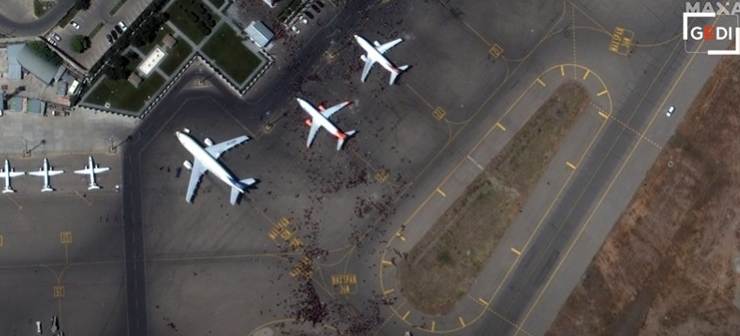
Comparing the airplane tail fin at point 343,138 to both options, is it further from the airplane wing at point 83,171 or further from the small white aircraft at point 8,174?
the small white aircraft at point 8,174

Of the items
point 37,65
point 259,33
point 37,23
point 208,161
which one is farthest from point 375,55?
point 37,23


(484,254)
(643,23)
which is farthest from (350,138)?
(643,23)

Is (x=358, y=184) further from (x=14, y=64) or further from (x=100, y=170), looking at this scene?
(x=14, y=64)

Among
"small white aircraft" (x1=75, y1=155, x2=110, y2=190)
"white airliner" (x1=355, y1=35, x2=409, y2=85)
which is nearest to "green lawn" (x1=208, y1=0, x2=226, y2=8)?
"white airliner" (x1=355, y1=35, x2=409, y2=85)

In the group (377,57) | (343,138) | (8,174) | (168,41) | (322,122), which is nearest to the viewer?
(343,138)

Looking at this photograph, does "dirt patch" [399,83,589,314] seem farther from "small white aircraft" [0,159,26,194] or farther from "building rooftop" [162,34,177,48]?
"small white aircraft" [0,159,26,194]
